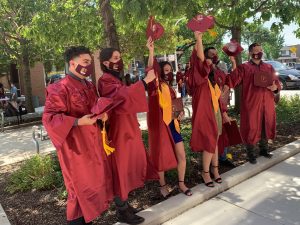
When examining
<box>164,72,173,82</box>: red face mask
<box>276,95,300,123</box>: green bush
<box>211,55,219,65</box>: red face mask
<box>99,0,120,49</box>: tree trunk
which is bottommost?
<box>276,95,300,123</box>: green bush

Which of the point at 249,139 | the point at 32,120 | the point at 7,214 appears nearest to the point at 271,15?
the point at 249,139

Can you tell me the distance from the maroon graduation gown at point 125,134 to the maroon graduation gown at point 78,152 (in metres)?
0.25

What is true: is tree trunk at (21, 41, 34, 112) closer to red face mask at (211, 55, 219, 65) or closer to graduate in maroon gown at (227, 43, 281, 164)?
graduate in maroon gown at (227, 43, 281, 164)

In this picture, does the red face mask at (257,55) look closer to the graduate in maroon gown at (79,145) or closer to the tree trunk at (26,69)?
the graduate in maroon gown at (79,145)

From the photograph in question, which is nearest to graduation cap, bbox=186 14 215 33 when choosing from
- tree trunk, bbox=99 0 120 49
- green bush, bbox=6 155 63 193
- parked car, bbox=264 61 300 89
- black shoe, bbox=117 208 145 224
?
black shoe, bbox=117 208 145 224

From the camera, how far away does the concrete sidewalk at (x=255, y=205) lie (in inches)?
152

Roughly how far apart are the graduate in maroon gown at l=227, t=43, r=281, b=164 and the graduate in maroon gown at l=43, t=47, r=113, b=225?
2653mm

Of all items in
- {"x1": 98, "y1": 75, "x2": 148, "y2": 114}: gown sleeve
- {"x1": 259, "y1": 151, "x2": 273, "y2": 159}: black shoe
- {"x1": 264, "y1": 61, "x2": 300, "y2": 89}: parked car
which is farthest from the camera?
{"x1": 264, "y1": 61, "x2": 300, "y2": 89}: parked car

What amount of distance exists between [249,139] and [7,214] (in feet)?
11.5

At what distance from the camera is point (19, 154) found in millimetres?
8734

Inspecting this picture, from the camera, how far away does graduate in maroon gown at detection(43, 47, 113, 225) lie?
315 cm

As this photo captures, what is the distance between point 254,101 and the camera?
5402mm

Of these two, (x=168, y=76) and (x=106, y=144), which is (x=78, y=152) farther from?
(x=168, y=76)

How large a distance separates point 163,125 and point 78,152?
1.29 meters
